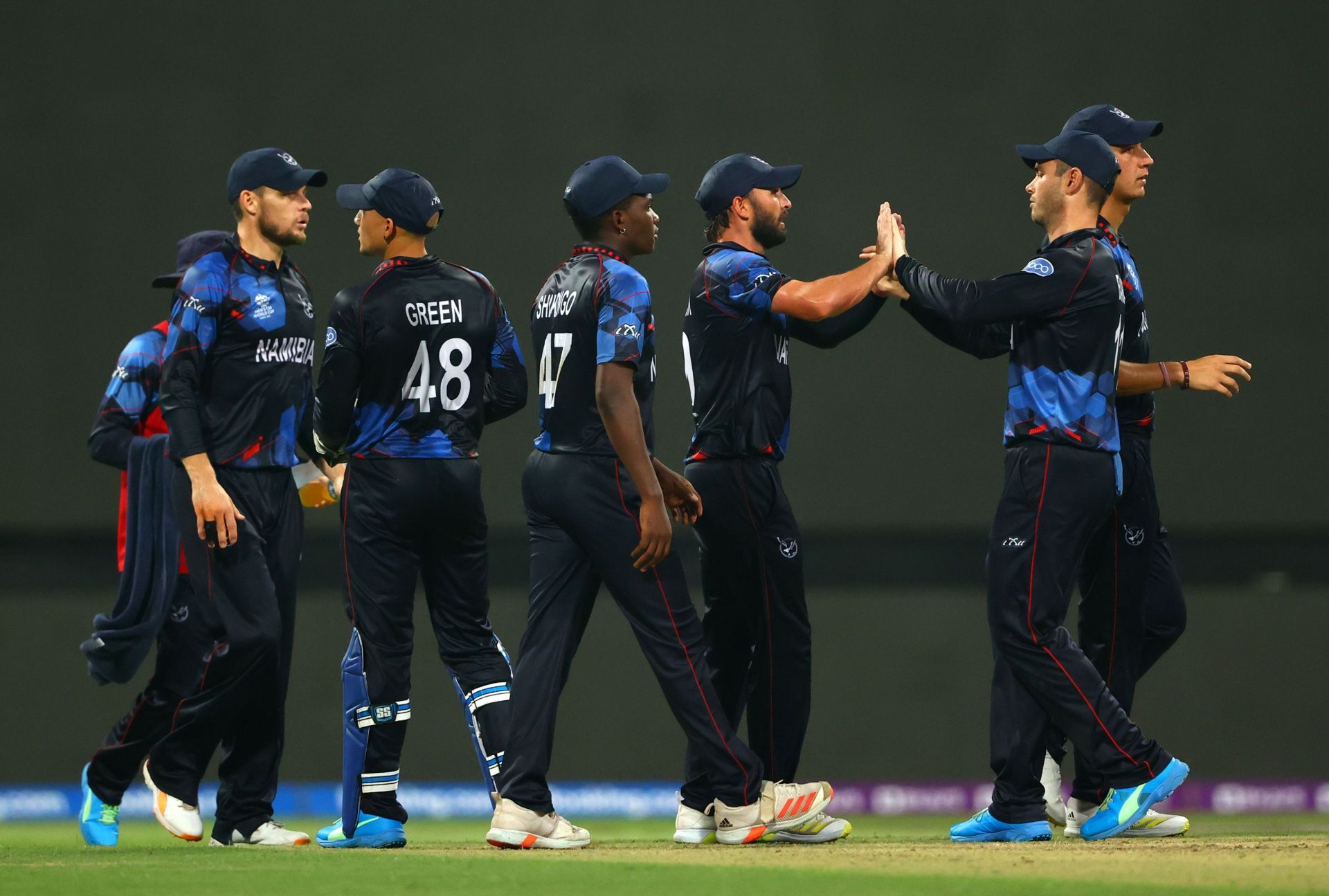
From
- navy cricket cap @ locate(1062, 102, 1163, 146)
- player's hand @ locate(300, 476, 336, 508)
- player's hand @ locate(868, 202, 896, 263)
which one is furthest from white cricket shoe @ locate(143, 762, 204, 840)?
navy cricket cap @ locate(1062, 102, 1163, 146)

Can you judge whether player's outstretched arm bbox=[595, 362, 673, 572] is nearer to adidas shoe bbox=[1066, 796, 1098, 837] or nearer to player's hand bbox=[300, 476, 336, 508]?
player's hand bbox=[300, 476, 336, 508]

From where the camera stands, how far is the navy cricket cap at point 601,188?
4945 mm

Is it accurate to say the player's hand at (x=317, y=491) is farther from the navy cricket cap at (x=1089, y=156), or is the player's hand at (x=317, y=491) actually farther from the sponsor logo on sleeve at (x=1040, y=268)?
the navy cricket cap at (x=1089, y=156)

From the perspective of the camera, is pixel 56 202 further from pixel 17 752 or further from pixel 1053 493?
pixel 1053 493

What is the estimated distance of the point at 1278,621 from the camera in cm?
862

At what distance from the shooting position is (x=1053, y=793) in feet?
18.4

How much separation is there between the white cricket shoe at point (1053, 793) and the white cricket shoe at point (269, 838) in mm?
2495

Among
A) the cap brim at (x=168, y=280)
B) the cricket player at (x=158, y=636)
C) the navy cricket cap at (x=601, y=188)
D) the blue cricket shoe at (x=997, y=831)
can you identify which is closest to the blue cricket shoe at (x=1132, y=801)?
the blue cricket shoe at (x=997, y=831)

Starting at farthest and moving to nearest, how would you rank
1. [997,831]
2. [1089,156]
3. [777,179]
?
[777,179] < [1089,156] < [997,831]

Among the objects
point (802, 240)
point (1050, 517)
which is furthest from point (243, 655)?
point (802, 240)

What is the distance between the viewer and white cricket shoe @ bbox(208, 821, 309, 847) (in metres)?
5.13

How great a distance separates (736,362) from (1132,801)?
1.78 metres

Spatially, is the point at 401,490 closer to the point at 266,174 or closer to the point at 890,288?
the point at 266,174

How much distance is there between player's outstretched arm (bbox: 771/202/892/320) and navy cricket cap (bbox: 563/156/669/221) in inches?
20.5
